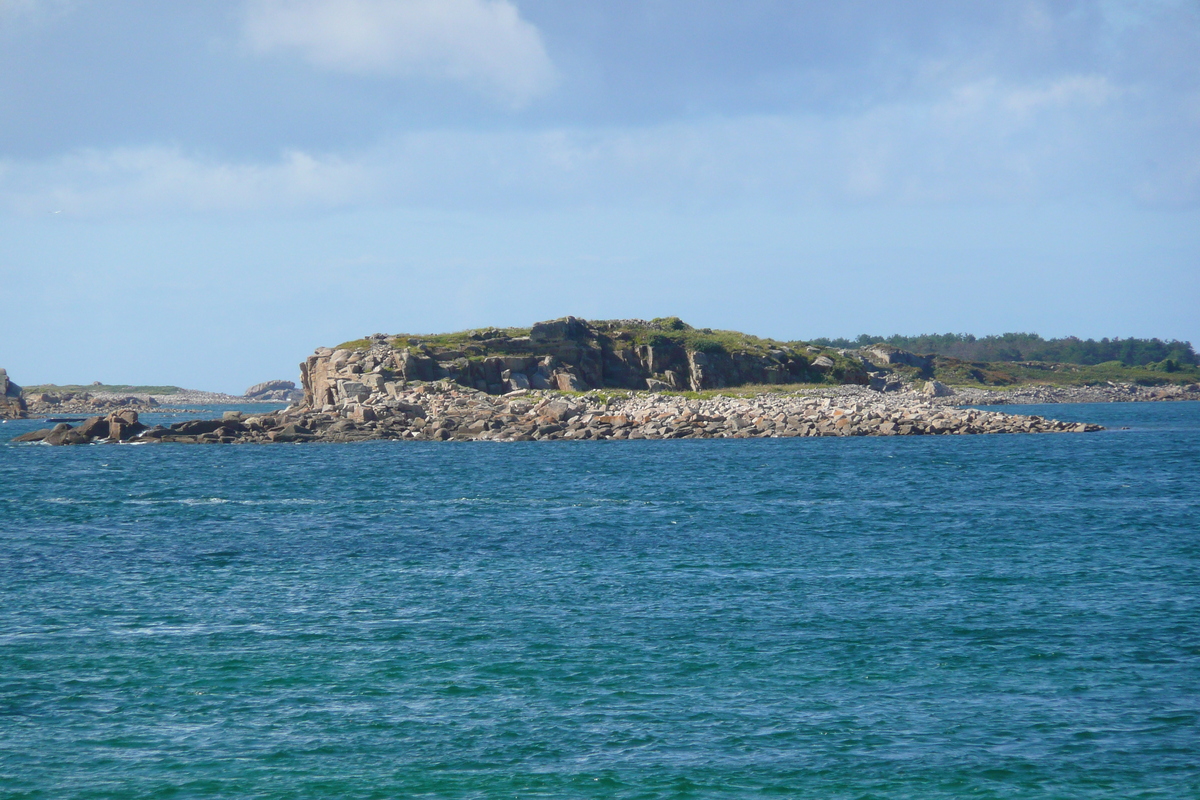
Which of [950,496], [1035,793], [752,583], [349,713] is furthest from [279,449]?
[1035,793]

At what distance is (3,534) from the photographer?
113 ft

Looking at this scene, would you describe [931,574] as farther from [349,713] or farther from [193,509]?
[193,509]

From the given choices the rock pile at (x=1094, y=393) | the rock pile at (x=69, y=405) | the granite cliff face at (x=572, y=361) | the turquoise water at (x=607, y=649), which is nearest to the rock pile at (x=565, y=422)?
the granite cliff face at (x=572, y=361)

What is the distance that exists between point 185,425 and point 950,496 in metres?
59.6

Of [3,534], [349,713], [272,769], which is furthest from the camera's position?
[3,534]

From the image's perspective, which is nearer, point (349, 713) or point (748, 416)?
point (349, 713)

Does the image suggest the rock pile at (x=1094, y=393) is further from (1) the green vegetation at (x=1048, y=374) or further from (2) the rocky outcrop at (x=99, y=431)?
(2) the rocky outcrop at (x=99, y=431)

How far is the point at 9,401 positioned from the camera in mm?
160250

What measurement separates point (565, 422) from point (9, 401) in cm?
11963

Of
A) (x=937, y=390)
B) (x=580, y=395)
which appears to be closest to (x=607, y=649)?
(x=580, y=395)

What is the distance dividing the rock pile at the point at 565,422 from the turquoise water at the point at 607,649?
3459 cm

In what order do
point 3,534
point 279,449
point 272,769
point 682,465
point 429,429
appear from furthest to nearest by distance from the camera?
point 429,429
point 279,449
point 682,465
point 3,534
point 272,769

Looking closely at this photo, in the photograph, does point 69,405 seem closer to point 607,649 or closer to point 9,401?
point 9,401

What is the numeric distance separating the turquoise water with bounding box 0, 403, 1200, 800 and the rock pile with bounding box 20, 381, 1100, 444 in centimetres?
3459
